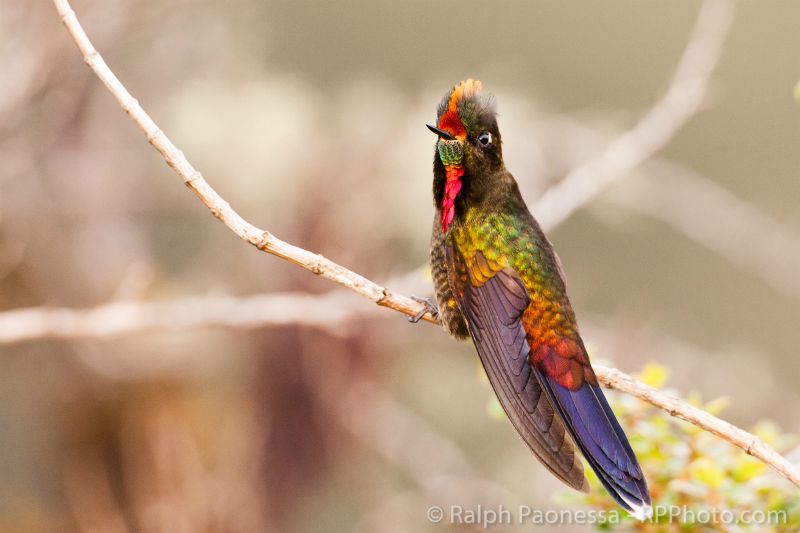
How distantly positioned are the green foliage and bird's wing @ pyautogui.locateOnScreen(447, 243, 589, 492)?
0.16 m

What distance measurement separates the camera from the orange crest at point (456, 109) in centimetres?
274

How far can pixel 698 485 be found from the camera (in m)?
2.40

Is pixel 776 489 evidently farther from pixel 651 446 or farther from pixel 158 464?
pixel 158 464

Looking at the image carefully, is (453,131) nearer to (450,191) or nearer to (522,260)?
(450,191)

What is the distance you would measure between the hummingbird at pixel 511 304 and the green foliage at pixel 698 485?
0.46 feet

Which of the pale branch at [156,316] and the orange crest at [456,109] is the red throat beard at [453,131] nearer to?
the orange crest at [456,109]

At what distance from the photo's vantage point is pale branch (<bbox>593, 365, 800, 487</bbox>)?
2.10 metres

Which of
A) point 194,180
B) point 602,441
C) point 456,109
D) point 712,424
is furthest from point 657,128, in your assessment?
point 194,180

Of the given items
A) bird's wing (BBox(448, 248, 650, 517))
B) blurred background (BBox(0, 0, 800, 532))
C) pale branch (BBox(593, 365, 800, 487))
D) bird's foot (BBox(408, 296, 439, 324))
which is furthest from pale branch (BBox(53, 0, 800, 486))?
blurred background (BBox(0, 0, 800, 532))

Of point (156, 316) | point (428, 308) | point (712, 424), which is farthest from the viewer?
point (156, 316)

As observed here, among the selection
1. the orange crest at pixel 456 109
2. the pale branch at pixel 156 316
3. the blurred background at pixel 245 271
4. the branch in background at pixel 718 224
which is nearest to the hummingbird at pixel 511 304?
the orange crest at pixel 456 109

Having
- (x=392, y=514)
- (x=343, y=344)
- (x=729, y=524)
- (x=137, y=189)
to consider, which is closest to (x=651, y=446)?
(x=729, y=524)

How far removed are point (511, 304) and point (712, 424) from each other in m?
0.78

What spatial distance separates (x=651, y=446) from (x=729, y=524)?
267mm
